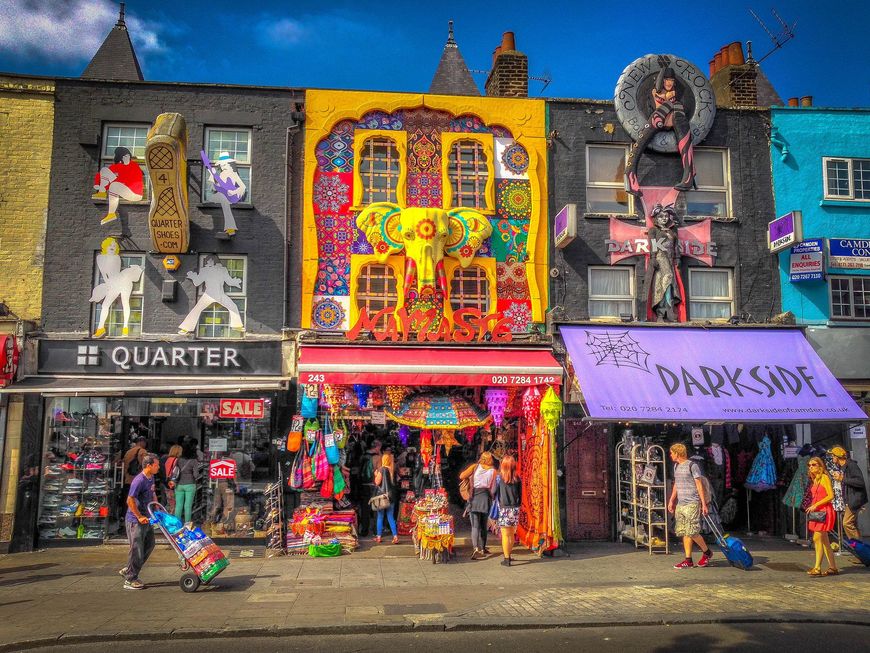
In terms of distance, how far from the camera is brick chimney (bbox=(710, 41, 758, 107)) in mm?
16891

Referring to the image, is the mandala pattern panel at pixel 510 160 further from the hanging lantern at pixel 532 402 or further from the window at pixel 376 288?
the hanging lantern at pixel 532 402

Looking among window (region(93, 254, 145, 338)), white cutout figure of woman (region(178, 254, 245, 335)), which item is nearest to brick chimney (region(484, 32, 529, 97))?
white cutout figure of woman (region(178, 254, 245, 335))

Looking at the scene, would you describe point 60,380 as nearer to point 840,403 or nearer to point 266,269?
point 266,269

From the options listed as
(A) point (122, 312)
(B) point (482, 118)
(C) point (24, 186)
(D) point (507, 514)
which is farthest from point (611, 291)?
(C) point (24, 186)

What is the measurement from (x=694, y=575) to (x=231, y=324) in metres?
9.79

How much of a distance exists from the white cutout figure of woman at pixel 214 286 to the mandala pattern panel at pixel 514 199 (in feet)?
19.1

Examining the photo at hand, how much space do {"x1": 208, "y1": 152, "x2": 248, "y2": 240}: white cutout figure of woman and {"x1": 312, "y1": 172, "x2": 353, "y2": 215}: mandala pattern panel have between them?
154cm

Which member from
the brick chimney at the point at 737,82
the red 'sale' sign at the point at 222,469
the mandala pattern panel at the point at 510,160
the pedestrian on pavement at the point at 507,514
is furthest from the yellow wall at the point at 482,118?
the brick chimney at the point at 737,82

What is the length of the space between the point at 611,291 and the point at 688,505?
17.3 ft

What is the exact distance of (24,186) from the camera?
569 inches

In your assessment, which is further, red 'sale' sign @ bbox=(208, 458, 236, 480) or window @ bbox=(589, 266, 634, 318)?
window @ bbox=(589, 266, 634, 318)

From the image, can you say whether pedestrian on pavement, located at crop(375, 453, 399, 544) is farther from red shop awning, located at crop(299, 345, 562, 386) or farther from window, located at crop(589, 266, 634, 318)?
window, located at crop(589, 266, 634, 318)

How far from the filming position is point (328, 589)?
34.0 ft

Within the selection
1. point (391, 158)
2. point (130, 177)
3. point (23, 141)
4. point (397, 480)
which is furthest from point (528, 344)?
point (23, 141)
